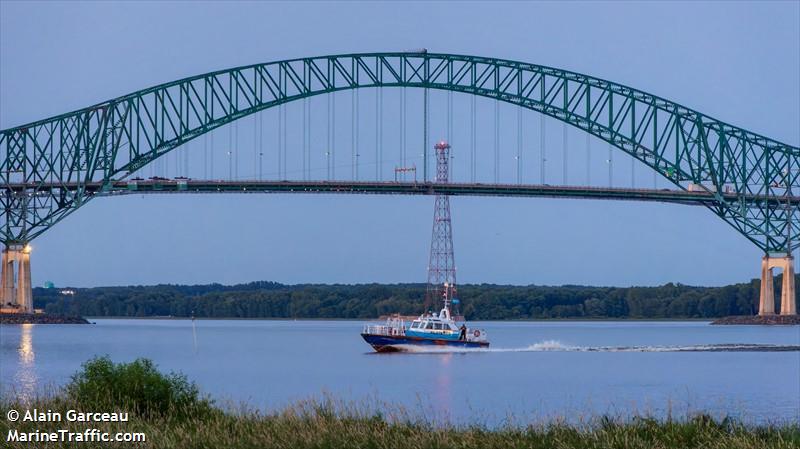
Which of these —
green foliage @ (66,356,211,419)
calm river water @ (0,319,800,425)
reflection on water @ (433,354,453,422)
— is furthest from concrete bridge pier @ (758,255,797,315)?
green foliage @ (66,356,211,419)

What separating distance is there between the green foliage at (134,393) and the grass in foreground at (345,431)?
4cm

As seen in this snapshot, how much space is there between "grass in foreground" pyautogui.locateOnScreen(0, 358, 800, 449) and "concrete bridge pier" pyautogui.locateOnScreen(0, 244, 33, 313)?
90.4 metres

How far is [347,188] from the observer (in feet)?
360

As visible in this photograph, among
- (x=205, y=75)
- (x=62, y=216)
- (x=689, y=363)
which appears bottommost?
(x=689, y=363)

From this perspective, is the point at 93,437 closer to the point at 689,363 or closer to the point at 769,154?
the point at 689,363

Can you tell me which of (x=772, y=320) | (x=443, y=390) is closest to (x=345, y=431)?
(x=443, y=390)

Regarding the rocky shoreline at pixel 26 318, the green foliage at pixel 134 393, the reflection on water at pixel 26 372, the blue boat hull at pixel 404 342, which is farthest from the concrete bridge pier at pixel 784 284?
the green foliage at pixel 134 393

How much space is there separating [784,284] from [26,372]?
84.4 m

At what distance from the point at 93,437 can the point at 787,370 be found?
155 ft

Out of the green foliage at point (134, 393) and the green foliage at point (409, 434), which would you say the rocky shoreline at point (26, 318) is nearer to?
the green foliage at point (134, 393)

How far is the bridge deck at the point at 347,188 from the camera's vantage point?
11000 centimetres

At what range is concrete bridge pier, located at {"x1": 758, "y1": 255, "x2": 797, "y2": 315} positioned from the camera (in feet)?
404

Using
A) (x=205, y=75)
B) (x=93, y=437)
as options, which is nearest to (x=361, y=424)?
(x=93, y=437)

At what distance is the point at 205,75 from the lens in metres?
111
